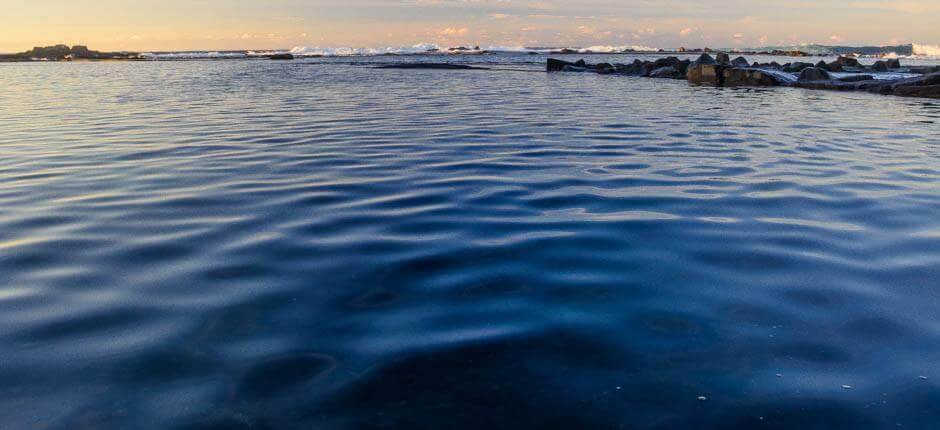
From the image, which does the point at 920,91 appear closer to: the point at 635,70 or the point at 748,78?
the point at 748,78

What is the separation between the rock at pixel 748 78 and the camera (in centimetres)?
2480

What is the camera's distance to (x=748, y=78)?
83.2ft

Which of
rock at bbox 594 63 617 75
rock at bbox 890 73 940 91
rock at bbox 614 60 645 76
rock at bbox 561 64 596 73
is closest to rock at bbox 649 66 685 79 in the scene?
rock at bbox 614 60 645 76

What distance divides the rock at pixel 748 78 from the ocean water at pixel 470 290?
18.3 metres

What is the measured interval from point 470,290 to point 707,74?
25977 millimetres

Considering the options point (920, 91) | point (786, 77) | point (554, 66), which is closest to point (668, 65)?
point (786, 77)

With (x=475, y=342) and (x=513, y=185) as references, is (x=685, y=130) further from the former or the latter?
(x=475, y=342)

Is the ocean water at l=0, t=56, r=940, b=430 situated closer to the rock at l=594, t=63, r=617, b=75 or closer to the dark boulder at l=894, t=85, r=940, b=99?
the dark boulder at l=894, t=85, r=940, b=99

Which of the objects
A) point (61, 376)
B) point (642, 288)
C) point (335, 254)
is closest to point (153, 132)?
point (335, 254)

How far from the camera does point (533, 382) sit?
8.12ft

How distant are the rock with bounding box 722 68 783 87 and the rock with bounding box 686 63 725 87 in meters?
0.26

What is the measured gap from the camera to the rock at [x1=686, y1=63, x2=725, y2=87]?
85.4 ft

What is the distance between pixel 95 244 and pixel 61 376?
218 cm

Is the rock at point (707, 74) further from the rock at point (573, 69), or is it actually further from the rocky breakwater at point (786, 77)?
the rock at point (573, 69)
